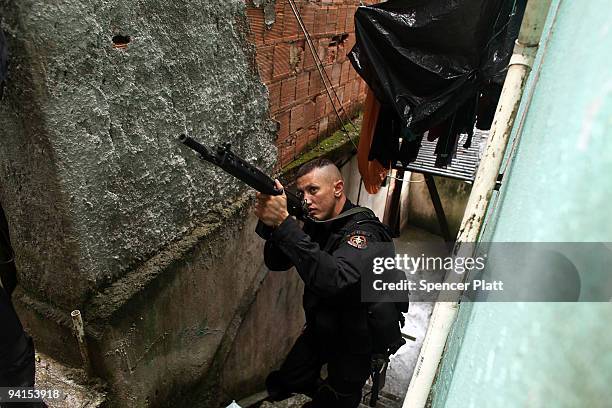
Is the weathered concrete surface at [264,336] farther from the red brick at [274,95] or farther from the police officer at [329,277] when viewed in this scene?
the red brick at [274,95]

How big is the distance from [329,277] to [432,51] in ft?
6.20

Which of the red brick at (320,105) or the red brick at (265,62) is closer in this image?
the red brick at (265,62)

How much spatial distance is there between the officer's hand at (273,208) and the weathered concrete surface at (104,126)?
1.23 feet

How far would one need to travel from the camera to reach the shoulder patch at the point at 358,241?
2141mm

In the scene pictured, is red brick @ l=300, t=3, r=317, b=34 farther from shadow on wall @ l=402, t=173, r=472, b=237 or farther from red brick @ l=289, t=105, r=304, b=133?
shadow on wall @ l=402, t=173, r=472, b=237

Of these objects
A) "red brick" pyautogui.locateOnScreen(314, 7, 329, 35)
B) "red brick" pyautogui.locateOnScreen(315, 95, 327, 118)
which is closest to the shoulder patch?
"red brick" pyautogui.locateOnScreen(315, 95, 327, 118)

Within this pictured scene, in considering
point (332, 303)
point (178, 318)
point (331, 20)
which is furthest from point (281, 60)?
point (178, 318)

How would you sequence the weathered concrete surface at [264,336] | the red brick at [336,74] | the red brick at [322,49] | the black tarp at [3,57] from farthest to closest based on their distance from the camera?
the red brick at [336,74], the red brick at [322,49], the weathered concrete surface at [264,336], the black tarp at [3,57]

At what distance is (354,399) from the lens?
9.20ft

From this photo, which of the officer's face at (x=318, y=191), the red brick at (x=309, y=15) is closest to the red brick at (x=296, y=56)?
the red brick at (x=309, y=15)

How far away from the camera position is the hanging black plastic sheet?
2.63 meters

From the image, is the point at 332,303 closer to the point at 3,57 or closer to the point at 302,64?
the point at 302,64

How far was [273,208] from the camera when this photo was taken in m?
1.96

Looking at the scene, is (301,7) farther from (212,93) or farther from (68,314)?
(68,314)
